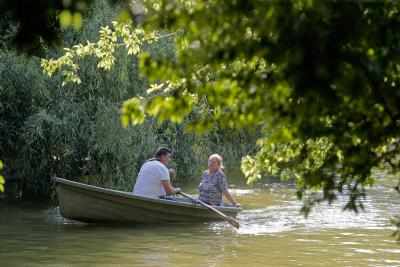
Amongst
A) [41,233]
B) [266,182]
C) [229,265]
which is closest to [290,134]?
[229,265]

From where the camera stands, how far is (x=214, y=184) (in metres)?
16.0

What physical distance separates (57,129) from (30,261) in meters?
→ 5.66

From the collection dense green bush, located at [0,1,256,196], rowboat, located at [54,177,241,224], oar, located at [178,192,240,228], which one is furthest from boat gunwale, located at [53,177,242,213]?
dense green bush, located at [0,1,256,196]

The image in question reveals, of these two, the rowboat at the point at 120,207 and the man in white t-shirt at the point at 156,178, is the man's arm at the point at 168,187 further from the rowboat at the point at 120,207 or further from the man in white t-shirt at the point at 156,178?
the rowboat at the point at 120,207

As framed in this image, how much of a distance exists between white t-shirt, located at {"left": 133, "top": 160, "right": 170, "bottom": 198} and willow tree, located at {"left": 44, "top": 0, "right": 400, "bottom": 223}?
1060cm

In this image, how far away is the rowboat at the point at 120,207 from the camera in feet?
48.9

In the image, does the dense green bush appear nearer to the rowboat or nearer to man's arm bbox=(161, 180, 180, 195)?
the rowboat

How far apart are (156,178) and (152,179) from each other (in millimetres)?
76

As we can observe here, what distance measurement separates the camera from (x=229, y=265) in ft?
40.1

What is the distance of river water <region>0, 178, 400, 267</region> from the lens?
12.5 meters

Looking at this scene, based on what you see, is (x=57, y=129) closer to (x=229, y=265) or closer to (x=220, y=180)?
(x=220, y=180)

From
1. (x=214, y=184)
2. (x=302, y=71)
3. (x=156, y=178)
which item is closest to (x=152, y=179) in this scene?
(x=156, y=178)

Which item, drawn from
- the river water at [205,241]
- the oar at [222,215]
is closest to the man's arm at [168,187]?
the oar at [222,215]

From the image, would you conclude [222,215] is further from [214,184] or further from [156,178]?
[156,178]
